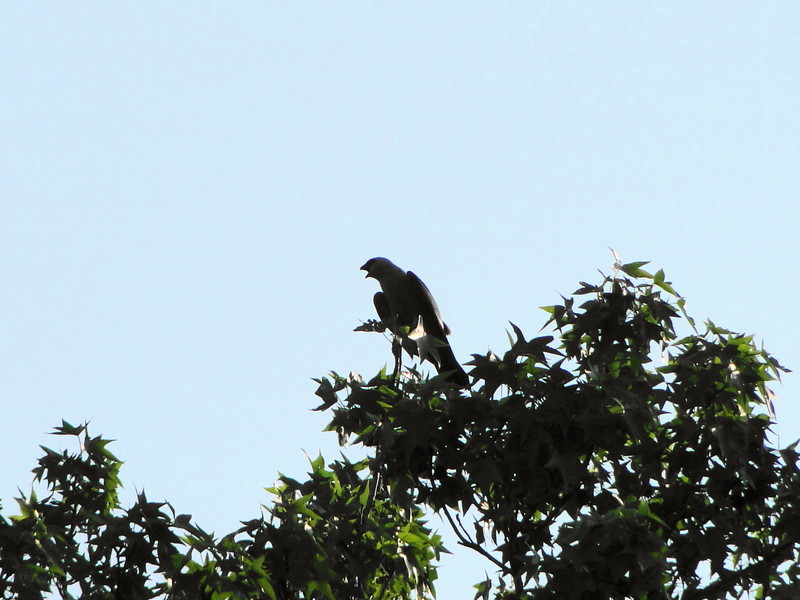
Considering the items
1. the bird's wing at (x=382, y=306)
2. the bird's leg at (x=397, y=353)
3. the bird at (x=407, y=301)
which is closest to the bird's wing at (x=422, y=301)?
the bird at (x=407, y=301)

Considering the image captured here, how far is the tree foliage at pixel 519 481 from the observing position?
509 cm

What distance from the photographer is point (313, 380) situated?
19.0 ft

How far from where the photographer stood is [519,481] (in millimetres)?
5488

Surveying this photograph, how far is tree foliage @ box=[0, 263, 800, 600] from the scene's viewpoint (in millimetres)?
5094

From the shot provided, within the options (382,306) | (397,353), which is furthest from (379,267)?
(397,353)

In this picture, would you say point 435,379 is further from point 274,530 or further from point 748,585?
point 748,585

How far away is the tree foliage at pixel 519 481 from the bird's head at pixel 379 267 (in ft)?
14.8

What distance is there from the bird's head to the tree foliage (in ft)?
14.8

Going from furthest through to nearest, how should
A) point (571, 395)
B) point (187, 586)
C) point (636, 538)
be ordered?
→ point (571, 395) → point (187, 586) → point (636, 538)

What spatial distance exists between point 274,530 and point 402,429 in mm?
923

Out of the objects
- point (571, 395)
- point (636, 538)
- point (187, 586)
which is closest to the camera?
point (636, 538)

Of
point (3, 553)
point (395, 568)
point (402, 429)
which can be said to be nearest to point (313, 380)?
point (402, 429)

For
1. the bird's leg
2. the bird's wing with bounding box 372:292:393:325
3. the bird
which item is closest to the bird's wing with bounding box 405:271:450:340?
the bird

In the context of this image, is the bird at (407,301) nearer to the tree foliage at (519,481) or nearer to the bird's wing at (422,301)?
the bird's wing at (422,301)
